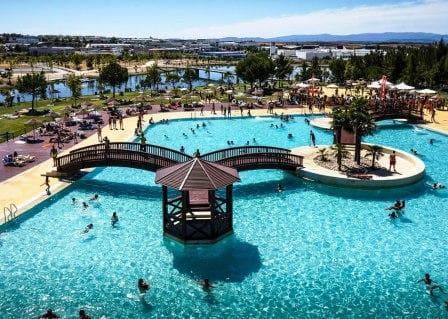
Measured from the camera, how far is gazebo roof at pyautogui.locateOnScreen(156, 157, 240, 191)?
20.6 m

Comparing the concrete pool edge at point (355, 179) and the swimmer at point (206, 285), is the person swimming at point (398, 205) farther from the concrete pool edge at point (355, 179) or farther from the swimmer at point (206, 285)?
the swimmer at point (206, 285)

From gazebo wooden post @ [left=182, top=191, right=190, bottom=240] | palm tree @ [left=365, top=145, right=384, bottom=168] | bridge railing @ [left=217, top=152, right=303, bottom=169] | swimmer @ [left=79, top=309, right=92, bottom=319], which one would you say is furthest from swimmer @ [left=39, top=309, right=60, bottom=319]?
palm tree @ [left=365, top=145, right=384, bottom=168]

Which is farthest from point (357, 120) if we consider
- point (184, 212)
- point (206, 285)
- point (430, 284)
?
point (206, 285)

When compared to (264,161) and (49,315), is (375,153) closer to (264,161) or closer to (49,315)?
(264,161)

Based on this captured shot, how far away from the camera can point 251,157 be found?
31.0 m

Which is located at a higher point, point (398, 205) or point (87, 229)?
point (398, 205)

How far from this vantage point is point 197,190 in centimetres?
2044

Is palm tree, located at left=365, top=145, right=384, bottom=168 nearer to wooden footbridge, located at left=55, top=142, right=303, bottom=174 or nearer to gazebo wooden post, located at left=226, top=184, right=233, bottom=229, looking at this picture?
wooden footbridge, located at left=55, top=142, right=303, bottom=174

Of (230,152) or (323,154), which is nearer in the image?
(230,152)

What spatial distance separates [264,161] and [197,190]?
1156 centimetres

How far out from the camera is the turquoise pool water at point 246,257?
17.2 meters

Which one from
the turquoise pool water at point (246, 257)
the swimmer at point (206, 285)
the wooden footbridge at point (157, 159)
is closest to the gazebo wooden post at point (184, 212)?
the turquoise pool water at point (246, 257)

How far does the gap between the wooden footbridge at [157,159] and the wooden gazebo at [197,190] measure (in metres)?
6.62

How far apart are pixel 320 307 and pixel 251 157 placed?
15207 millimetres
